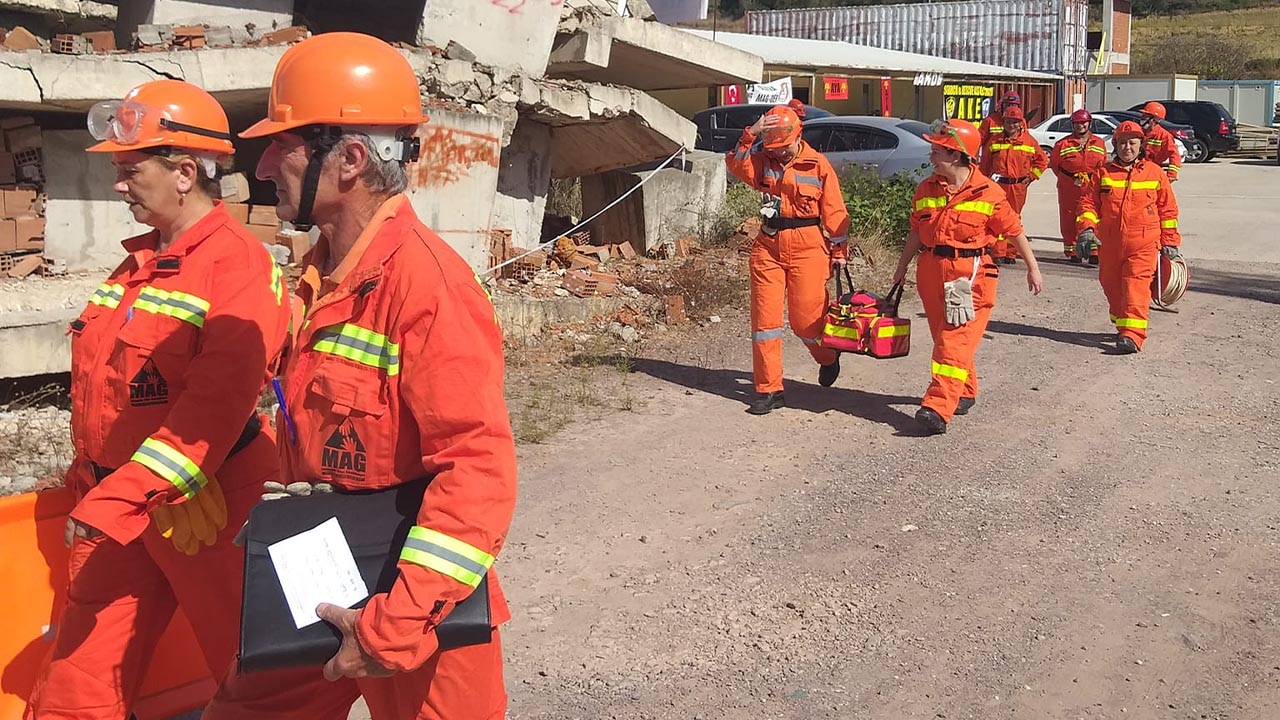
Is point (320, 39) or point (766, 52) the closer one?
point (320, 39)

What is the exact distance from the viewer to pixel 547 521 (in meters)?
5.96

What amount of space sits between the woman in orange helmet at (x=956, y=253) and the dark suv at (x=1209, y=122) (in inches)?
1095

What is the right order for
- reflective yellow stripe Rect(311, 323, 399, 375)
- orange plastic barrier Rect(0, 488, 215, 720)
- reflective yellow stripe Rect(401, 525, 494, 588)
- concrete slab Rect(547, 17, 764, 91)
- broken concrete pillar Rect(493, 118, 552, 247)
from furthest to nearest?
1. broken concrete pillar Rect(493, 118, 552, 247)
2. concrete slab Rect(547, 17, 764, 91)
3. orange plastic barrier Rect(0, 488, 215, 720)
4. reflective yellow stripe Rect(311, 323, 399, 375)
5. reflective yellow stripe Rect(401, 525, 494, 588)

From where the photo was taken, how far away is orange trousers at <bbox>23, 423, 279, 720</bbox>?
3.27m

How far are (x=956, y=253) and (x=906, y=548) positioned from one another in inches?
95.1

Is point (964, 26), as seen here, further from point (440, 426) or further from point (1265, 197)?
point (440, 426)

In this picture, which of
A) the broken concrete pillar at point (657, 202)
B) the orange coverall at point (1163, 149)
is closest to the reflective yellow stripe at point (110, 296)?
the broken concrete pillar at point (657, 202)

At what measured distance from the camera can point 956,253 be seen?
7.32 m

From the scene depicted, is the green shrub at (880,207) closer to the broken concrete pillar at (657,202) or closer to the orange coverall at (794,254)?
the broken concrete pillar at (657,202)

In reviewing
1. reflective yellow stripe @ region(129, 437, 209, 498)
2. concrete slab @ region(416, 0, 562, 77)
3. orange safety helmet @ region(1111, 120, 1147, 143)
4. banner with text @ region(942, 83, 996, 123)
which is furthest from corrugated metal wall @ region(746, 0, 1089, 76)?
reflective yellow stripe @ region(129, 437, 209, 498)

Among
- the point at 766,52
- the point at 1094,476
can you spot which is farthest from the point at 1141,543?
the point at 766,52

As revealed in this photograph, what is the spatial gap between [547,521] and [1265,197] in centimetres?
2055

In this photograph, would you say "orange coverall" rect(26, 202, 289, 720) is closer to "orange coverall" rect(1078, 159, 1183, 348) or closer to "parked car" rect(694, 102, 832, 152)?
"orange coverall" rect(1078, 159, 1183, 348)

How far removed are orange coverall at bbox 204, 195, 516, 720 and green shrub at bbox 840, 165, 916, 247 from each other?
10.8 m
